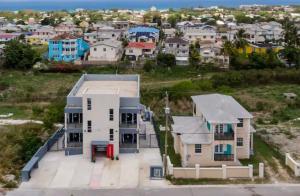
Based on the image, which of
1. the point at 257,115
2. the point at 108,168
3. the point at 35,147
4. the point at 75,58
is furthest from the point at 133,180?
the point at 75,58

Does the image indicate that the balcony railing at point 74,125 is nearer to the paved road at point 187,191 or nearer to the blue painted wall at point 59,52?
the paved road at point 187,191

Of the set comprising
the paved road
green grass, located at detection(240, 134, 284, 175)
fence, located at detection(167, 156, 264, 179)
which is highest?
fence, located at detection(167, 156, 264, 179)

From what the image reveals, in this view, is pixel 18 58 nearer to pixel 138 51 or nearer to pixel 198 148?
pixel 138 51

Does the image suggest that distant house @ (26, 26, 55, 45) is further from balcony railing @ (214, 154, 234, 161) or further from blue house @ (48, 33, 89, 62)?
balcony railing @ (214, 154, 234, 161)

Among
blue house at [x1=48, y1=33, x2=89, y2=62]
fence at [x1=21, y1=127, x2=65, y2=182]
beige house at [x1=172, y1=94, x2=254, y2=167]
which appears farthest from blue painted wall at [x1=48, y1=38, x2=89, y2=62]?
beige house at [x1=172, y1=94, x2=254, y2=167]

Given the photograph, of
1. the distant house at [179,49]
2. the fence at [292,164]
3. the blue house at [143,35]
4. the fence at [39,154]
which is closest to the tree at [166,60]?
the distant house at [179,49]

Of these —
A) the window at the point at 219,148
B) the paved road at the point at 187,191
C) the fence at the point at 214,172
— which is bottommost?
the paved road at the point at 187,191

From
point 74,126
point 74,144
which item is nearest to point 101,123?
point 74,126
